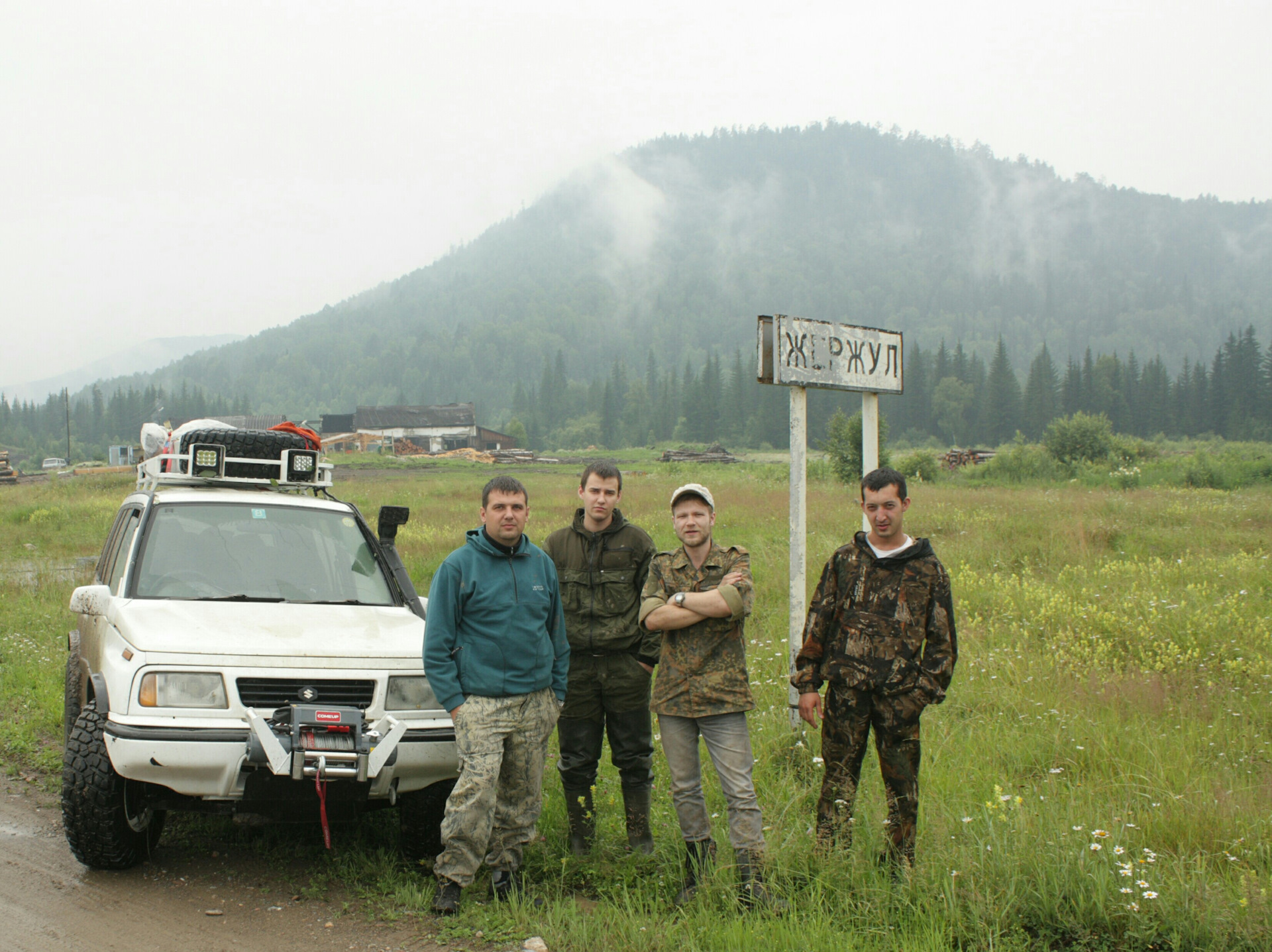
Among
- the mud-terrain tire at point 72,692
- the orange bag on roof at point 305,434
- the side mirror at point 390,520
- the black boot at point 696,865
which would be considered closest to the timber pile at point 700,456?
the orange bag on roof at point 305,434

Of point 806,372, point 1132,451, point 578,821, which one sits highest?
point 806,372

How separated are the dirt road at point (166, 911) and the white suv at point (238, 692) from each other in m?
0.20

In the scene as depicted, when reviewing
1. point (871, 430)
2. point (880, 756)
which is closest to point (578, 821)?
point (880, 756)

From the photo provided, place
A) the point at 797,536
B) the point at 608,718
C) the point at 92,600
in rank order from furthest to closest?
the point at 797,536 → the point at 92,600 → the point at 608,718

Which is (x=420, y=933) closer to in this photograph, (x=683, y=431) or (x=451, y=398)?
(x=683, y=431)

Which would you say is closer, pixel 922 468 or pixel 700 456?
pixel 922 468

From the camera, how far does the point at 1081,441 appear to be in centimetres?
4078

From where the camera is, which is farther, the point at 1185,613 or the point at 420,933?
the point at 1185,613

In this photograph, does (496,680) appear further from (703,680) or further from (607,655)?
(703,680)

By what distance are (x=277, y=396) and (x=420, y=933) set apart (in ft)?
635

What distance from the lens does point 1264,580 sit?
32.0ft

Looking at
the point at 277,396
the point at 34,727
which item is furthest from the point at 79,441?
the point at 34,727

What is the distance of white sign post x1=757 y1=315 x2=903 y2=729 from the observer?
5.20 meters

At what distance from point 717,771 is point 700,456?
72.8 metres
